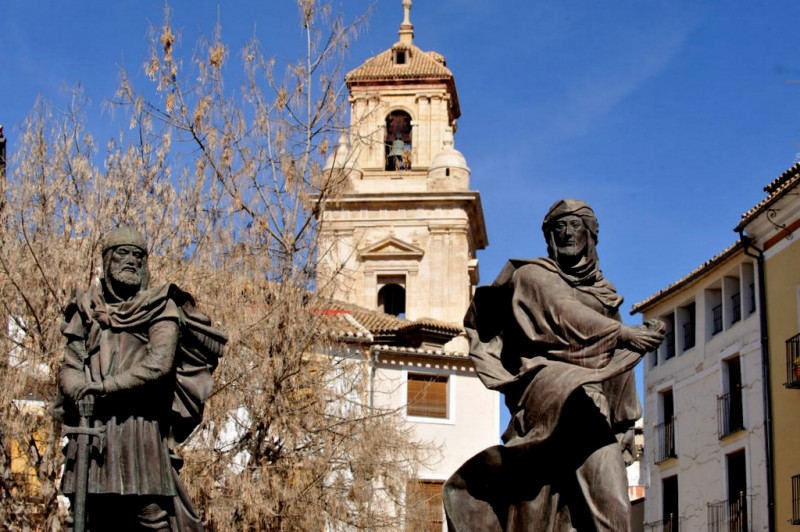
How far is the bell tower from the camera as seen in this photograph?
64375 mm

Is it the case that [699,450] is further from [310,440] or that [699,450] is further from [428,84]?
[428,84]

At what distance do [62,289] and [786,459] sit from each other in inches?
688

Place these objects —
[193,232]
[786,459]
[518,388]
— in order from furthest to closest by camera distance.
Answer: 1. [786,459]
2. [193,232]
3. [518,388]

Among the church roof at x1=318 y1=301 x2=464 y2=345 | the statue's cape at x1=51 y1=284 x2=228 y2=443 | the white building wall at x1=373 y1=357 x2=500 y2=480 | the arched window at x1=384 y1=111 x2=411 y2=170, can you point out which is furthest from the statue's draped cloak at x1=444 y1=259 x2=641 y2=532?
the arched window at x1=384 y1=111 x2=411 y2=170

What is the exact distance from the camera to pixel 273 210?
85.2 ft

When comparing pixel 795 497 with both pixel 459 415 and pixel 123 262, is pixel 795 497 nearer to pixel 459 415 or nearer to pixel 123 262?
pixel 459 415

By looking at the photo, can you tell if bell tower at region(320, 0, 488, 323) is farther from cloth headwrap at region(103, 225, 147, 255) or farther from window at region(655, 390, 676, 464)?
cloth headwrap at region(103, 225, 147, 255)

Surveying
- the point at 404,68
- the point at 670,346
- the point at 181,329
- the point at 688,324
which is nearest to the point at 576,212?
the point at 181,329

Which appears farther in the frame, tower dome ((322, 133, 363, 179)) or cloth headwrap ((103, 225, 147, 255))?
tower dome ((322, 133, 363, 179))

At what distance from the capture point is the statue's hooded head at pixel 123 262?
23.8 feet

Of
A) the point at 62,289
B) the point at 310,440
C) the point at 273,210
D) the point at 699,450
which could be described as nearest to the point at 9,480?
the point at 62,289

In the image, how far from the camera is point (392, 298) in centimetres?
6644

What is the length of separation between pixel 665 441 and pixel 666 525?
8.27 ft

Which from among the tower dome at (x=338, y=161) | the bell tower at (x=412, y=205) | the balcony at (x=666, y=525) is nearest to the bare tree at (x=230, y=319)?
the tower dome at (x=338, y=161)
